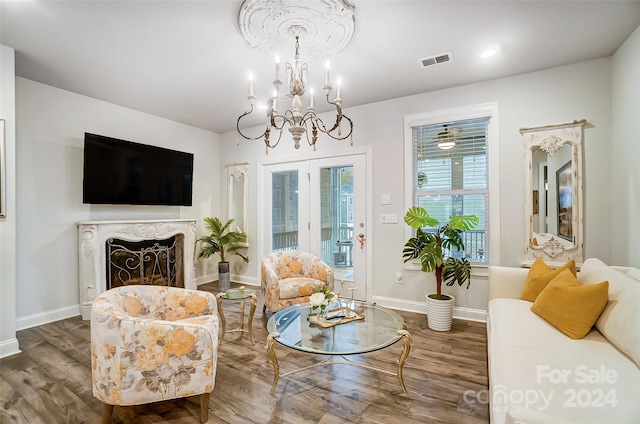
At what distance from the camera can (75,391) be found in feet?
7.04

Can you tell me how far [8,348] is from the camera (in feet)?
8.84

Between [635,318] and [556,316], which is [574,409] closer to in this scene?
[635,318]

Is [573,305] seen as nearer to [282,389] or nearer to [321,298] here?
[321,298]

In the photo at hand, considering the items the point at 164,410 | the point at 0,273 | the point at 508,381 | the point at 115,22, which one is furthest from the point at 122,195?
the point at 508,381

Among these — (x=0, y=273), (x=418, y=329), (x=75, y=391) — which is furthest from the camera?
(x=418, y=329)

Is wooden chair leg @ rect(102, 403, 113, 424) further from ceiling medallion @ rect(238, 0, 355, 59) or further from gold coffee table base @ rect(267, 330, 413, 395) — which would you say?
ceiling medallion @ rect(238, 0, 355, 59)

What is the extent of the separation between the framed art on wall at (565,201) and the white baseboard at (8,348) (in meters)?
5.40

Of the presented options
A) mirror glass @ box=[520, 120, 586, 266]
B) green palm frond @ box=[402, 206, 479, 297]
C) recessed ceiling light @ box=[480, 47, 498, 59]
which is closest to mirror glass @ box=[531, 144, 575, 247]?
mirror glass @ box=[520, 120, 586, 266]

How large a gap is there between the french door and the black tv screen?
1345 millimetres

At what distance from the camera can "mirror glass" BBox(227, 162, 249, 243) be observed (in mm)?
5352

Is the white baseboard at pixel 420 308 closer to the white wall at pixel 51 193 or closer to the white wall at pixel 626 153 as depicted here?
the white wall at pixel 626 153

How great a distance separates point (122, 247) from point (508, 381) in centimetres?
448

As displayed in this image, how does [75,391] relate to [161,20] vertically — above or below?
below

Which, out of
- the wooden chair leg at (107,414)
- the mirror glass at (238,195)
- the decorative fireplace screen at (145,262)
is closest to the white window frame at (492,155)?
the mirror glass at (238,195)
